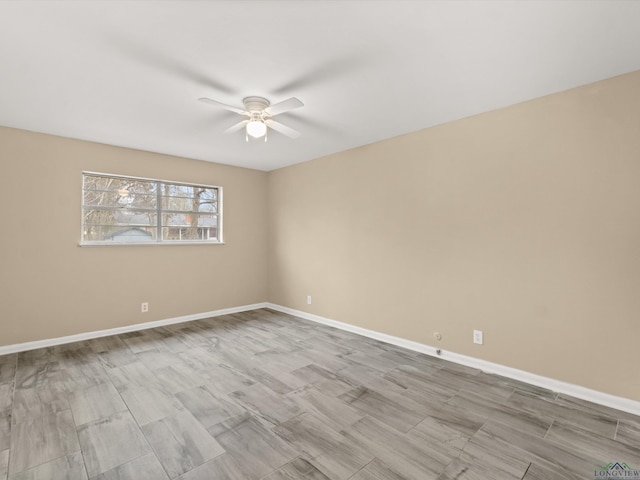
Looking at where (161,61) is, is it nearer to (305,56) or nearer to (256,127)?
(256,127)

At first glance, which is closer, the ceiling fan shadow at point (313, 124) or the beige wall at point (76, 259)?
the ceiling fan shadow at point (313, 124)

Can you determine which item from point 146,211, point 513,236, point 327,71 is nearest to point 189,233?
point 146,211

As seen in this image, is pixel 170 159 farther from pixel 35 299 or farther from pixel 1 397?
pixel 1 397

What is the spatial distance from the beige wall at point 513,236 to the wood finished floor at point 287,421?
41cm

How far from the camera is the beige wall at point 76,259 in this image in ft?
11.0

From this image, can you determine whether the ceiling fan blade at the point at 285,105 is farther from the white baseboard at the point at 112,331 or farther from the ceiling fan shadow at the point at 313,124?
the white baseboard at the point at 112,331

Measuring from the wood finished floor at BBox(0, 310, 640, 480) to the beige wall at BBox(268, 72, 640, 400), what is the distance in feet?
1.33

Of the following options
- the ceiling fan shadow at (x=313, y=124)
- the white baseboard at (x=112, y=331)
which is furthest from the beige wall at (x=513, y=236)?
the white baseboard at (x=112, y=331)

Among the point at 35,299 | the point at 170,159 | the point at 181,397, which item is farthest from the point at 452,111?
the point at 35,299

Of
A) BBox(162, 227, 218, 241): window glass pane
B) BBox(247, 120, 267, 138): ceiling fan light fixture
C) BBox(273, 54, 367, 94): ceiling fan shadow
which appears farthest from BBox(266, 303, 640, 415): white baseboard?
BBox(273, 54, 367, 94): ceiling fan shadow

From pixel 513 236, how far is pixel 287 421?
241 cm

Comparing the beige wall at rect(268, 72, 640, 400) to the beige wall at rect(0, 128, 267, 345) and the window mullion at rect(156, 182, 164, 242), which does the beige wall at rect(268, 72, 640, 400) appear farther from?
the window mullion at rect(156, 182, 164, 242)

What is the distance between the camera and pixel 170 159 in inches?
176

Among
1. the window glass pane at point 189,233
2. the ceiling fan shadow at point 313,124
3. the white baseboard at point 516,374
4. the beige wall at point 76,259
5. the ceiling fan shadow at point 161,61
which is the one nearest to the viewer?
the ceiling fan shadow at point 161,61
